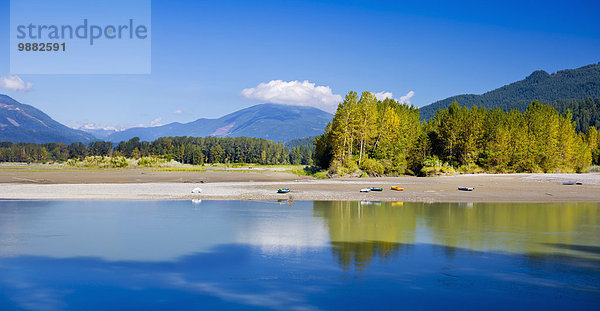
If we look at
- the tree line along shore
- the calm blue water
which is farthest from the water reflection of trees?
Result: the tree line along shore

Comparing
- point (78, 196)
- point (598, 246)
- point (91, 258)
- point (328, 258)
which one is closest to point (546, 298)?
point (328, 258)

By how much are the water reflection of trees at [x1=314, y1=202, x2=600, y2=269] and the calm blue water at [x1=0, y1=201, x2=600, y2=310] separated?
3.4 inches

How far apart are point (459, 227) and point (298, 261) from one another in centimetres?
977

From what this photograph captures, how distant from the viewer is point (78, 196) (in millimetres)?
31688

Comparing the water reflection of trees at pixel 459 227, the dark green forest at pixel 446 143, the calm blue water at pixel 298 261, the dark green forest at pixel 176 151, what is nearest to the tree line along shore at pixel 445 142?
the dark green forest at pixel 446 143

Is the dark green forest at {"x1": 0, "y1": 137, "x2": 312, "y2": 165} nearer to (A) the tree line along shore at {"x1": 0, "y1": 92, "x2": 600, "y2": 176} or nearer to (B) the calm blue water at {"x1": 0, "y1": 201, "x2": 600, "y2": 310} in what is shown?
(A) the tree line along shore at {"x1": 0, "y1": 92, "x2": 600, "y2": 176}

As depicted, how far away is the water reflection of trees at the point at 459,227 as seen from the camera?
15630mm

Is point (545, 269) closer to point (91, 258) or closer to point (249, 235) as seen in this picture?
point (249, 235)

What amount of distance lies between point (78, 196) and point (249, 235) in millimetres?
20298

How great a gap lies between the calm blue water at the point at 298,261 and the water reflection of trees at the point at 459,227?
9 cm

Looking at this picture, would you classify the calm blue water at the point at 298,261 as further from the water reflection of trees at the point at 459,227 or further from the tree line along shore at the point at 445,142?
the tree line along shore at the point at 445,142

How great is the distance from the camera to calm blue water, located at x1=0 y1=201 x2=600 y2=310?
10539mm

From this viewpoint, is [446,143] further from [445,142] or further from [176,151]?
[176,151]

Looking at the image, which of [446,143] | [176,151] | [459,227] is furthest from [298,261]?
[176,151]
